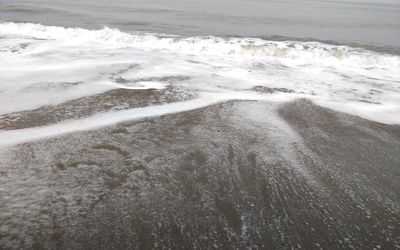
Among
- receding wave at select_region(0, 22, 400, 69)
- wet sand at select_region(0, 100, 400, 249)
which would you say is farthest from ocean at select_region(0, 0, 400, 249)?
receding wave at select_region(0, 22, 400, 69)

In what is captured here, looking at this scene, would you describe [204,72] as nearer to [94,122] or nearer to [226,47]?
[94,122]

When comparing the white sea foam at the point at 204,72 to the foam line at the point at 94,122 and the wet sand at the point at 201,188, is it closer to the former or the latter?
the foam line at the point at 94,122

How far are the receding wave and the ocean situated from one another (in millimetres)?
3630

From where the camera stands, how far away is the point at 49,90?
7.29 meters

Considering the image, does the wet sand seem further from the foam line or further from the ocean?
the foam line

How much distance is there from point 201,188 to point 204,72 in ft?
20.0

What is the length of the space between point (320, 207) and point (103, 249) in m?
2.30

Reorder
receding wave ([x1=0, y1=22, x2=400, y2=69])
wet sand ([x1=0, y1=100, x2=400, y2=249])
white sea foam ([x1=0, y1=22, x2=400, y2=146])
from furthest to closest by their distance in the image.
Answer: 1. receding wave ([x1=0, y1=22, x2=400, y2=69])
2. white sea foam ([x1=0, y1=22, x2=400, y2=146])
3. wet sand ([x1=0, y1=100, x2=400, y2=249])

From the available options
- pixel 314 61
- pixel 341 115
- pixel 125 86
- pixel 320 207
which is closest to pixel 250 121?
pixel 341 115

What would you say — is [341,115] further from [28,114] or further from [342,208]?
[28,114]

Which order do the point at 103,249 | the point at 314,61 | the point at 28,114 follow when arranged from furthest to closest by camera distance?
the point at 314,61
the point at 28,114
the point at 103,249

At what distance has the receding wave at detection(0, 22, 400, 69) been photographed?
13.9m

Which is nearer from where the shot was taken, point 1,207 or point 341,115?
point 1,207

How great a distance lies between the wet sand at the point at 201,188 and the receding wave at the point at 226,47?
27.9 feet
